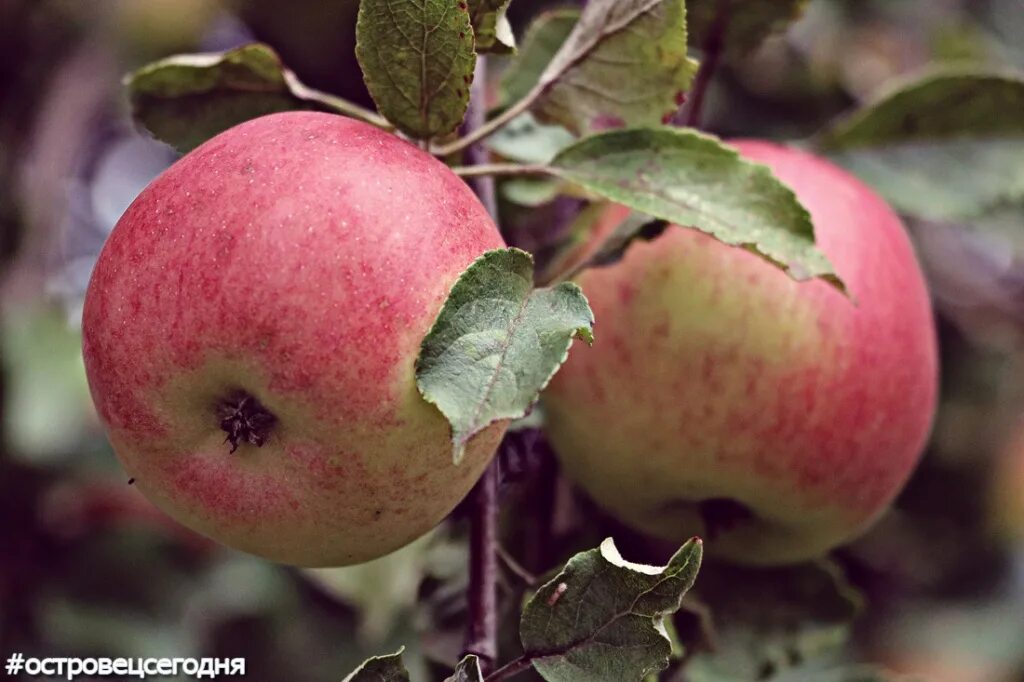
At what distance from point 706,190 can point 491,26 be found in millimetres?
192

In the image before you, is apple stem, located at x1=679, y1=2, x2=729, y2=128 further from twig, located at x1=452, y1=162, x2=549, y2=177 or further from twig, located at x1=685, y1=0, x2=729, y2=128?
twig, located at x1=452, y1=162, x2=549, y2=177

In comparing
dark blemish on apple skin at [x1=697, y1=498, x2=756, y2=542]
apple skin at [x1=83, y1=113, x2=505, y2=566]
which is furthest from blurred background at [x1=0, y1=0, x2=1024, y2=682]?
apple skin at [x1=83, y1=113, x2=505, y2=566]

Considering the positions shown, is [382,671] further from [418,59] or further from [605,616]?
[418,59]

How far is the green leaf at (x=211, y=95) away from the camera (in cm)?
80

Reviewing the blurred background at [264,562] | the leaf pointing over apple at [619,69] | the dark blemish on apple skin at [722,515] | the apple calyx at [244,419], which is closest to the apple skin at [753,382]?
the dark blemish on apple skin at [722,515]

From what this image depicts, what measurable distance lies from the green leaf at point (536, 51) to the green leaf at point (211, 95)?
7.6 inches

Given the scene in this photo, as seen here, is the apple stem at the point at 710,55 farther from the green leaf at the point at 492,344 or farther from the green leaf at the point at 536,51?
the green leaf at the point at 492,344

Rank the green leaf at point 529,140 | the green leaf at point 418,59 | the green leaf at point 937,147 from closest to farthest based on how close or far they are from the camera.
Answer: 1. the green leaf at point 418,59
2. the green leaf at point 529,140
3. the green leaf at point 937,147

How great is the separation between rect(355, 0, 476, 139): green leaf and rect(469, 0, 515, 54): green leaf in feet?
0.09

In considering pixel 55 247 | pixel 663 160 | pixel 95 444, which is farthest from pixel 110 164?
pixel 663 160

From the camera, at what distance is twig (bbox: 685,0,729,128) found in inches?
39.8

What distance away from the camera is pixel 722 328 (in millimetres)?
845

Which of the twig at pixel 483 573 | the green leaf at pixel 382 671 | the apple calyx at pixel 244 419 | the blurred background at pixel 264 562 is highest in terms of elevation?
Answer: the apple calyx at pixel 244 419

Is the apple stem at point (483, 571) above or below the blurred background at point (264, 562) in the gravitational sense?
above
